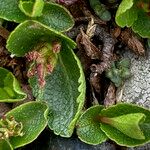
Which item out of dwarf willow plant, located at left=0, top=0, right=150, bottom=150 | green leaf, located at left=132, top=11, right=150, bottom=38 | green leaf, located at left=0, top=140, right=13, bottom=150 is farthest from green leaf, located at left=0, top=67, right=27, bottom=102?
green leaf, located at left=132, top=11, right=150, bottom=38

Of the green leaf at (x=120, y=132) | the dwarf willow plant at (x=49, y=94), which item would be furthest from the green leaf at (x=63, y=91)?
the green leaf at (x=120, y=132)

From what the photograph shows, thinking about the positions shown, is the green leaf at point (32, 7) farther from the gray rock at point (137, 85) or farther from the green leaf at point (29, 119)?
the gray rock at point (137, 85)

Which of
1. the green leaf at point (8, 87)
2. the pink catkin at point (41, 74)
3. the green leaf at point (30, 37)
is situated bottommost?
the green leaf at point (8, 87)

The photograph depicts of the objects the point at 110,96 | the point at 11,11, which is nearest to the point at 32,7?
the point at 11,11

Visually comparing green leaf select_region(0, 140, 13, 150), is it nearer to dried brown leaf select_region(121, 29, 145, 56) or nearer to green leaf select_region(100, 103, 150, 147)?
green leaf select_region(100, 103, 150, 147)

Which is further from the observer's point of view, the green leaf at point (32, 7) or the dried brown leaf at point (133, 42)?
the dried brown leaf at point (133, 42)

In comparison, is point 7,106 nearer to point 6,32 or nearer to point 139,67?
point 6,32
